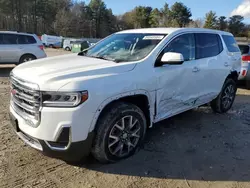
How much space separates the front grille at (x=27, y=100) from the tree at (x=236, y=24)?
71195mm

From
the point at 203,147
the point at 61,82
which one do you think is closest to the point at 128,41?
the point at 61,82

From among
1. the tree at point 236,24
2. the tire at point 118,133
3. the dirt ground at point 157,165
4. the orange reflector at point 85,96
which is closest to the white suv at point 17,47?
the dirt ground at point 157,165

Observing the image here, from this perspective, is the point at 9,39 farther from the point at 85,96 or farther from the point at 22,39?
the point at 85,96

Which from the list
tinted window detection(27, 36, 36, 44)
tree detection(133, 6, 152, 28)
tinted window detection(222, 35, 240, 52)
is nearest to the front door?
tinted window detection(222, 35, 240, 52)

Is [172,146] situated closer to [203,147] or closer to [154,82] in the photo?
[203,147]

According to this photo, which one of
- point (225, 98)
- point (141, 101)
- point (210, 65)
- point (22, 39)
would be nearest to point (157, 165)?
point (141, 101)

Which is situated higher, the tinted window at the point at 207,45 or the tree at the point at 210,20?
the tree at the point at 210,20

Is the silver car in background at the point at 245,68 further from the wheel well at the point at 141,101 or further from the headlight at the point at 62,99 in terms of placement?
the headlight at the point at 62,99

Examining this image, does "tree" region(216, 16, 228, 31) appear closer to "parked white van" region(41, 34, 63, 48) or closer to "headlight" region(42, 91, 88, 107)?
"parked white van" region(41, 34, 63, 48)

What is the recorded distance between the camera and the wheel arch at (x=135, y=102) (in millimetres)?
2926

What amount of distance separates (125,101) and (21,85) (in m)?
1.32

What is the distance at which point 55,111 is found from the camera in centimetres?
273

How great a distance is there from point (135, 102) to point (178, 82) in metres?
0.89

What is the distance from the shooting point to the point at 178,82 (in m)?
3.97
